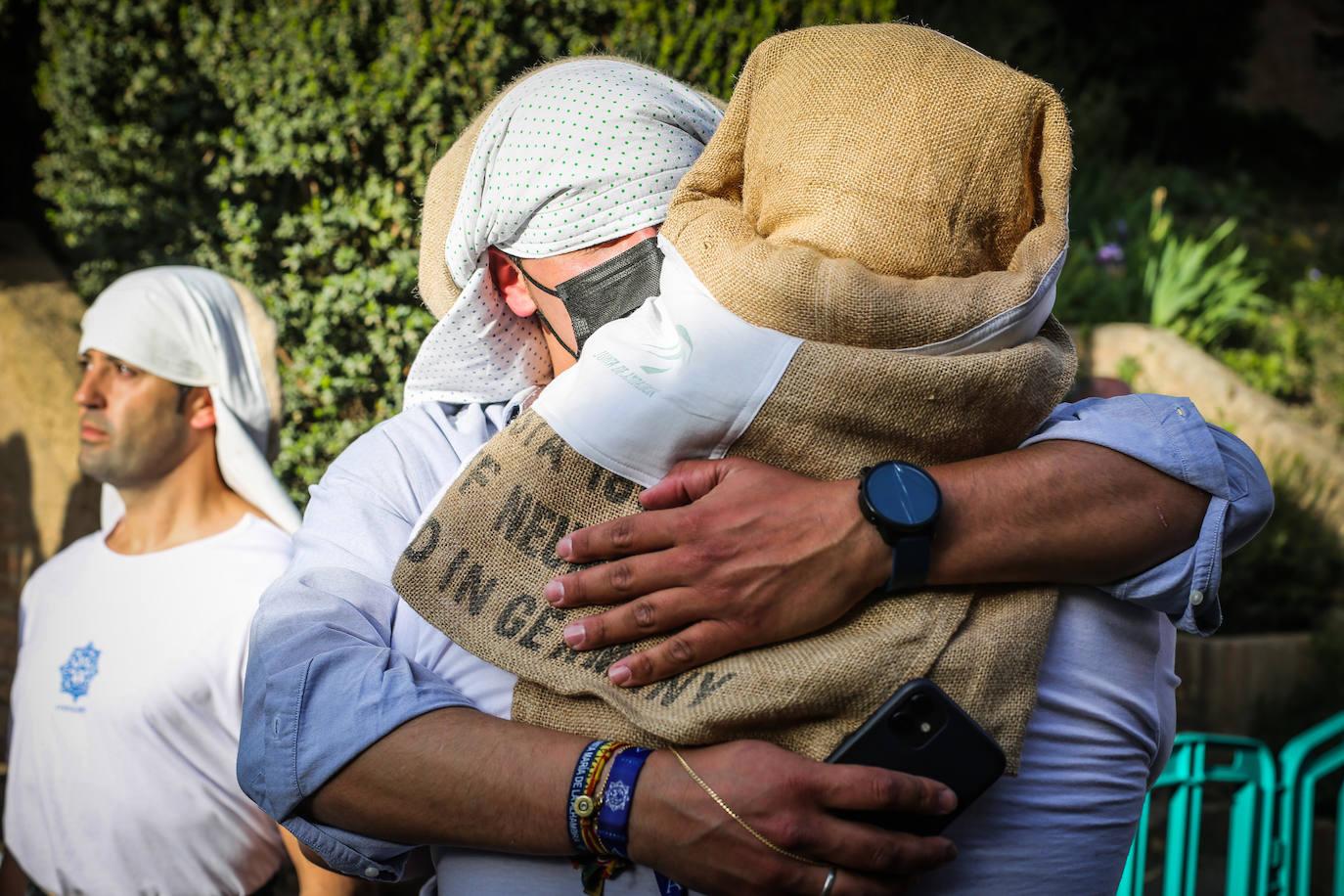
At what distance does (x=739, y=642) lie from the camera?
1180 mm

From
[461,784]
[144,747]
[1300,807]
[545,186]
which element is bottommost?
[1300,807]

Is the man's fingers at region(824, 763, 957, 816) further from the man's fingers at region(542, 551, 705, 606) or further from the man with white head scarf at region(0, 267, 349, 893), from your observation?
the man with white head scarf at region(0, 267, 349, 893)

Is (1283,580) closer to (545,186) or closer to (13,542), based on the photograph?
(545,186)

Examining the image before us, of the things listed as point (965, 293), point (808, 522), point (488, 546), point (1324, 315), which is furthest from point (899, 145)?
point (1324, 315)

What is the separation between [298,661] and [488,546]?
0.34 m

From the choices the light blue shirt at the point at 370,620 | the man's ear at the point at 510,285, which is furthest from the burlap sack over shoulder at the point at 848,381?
the man's ear at the point at 510,285

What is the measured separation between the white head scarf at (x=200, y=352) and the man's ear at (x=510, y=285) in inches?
69.0

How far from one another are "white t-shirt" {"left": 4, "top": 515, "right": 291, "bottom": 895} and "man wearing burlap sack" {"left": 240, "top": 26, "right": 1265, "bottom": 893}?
1.61 metres

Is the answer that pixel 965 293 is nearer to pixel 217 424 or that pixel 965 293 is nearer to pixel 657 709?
pixel 657 709

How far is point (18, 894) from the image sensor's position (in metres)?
3.02

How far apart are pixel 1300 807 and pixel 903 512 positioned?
319cm

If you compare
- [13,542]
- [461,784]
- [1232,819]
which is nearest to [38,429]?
[13,542]

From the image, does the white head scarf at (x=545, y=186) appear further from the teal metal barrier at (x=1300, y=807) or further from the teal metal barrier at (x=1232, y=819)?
the teal metal barrier at (x=1300, y=807)

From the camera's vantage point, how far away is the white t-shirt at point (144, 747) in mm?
2754
